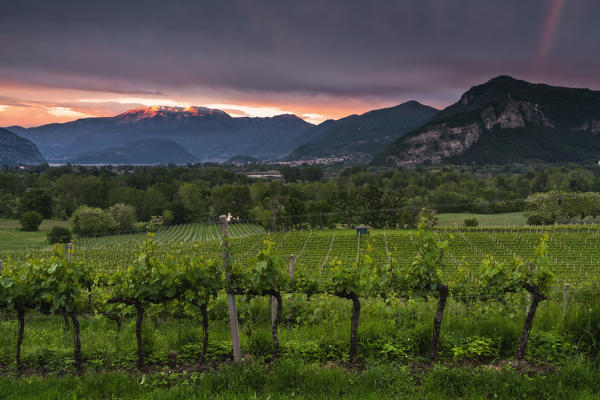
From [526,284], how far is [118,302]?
7.02 m

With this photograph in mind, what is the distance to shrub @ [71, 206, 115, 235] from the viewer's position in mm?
70125

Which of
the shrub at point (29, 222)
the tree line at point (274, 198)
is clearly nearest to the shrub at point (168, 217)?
the tree line at point (274, 198)

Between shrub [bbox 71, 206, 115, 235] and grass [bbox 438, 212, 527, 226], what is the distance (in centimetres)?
7474

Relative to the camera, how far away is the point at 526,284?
5914 millimetres

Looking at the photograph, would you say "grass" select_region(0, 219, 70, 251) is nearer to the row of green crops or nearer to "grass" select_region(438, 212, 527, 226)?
the row of green crops

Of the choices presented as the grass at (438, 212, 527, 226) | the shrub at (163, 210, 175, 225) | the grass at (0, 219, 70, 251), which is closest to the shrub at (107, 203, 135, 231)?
the shrub at (163, 210, 175, 225)

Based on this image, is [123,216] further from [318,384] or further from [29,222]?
[318,384]

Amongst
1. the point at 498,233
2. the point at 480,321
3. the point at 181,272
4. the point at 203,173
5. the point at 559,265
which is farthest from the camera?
the point at 203,173

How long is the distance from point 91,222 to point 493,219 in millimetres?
93719

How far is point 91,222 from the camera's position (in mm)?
70688

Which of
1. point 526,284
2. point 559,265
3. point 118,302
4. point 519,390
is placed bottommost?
point 559,265

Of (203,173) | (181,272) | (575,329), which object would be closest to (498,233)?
(575,329)

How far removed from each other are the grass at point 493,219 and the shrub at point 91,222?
245 ft

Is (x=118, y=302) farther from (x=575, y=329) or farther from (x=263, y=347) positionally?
(x=575, y=329)
